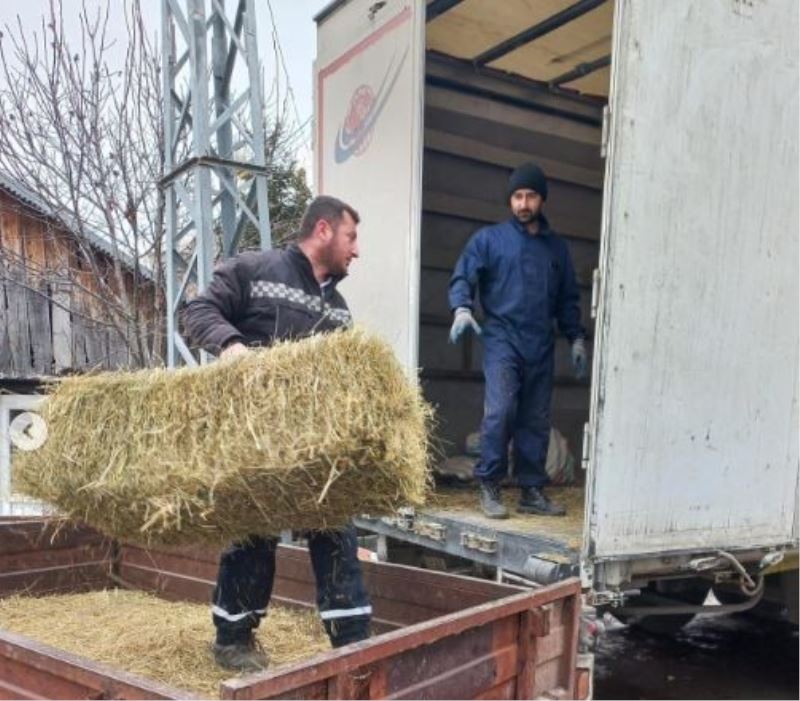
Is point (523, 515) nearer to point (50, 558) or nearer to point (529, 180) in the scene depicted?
point (529, 180)

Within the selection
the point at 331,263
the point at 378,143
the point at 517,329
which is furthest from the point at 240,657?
the point at 378,143

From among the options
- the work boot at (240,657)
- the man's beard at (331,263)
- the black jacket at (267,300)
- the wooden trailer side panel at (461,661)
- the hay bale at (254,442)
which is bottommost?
the work boot at (240,657)

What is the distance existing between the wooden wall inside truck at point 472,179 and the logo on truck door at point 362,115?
2.46ft

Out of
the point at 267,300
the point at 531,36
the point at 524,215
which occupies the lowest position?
the point at 267,300

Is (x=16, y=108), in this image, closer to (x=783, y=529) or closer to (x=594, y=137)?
(x=594, y=137)

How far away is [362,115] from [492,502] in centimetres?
217

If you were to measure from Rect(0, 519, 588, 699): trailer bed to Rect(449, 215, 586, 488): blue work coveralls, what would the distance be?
107 centimetres

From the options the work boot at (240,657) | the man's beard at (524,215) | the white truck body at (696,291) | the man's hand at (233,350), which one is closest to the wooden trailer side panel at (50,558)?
the work boot at (240,657)

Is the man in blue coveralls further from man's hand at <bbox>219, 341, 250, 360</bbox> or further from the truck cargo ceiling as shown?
man's hand at <bbox>219, 341, 250, 360</bbox>

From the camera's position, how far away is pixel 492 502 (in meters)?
3.80

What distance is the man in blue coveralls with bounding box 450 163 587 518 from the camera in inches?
155

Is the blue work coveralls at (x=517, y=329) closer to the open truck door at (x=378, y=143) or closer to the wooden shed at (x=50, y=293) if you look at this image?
the open truck door at (x=378, y=143)

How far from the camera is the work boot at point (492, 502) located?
3.73 meters

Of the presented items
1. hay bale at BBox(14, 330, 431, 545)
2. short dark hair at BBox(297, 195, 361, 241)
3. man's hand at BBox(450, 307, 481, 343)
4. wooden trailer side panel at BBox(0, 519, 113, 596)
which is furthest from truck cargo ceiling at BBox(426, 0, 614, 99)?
wooden trailer side panel at BBox(0, 519, 113, 596)
